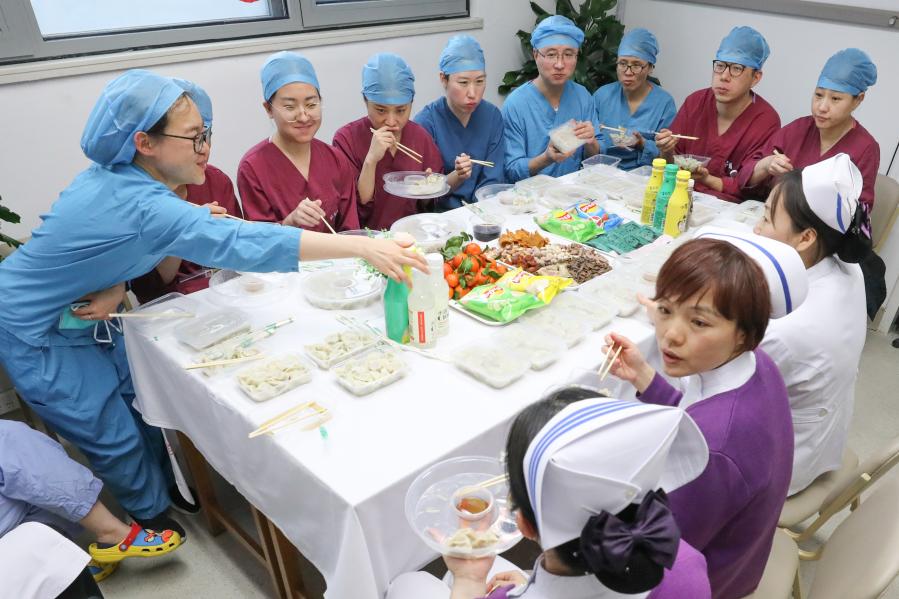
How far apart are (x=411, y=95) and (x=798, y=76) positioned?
9.20ft

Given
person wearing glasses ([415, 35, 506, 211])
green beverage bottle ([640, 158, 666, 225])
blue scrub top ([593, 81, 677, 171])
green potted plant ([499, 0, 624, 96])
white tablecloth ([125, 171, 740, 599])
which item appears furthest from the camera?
green potted plant ([499, 0, 624, 96])

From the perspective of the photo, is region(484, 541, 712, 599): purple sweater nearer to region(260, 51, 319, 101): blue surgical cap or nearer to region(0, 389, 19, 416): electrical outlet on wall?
region(260, 51, 319, 101): blue surgical cap

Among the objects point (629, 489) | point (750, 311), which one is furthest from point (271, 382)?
point (750, 311)

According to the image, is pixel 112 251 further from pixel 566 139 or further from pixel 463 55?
pixel 566 139

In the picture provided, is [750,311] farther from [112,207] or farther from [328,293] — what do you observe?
[112,207]

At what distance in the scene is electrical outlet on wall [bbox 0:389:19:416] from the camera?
9.97 feet

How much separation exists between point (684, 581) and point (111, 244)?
5.97 ft

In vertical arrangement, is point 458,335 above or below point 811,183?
below

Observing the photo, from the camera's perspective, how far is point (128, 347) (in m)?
2.03

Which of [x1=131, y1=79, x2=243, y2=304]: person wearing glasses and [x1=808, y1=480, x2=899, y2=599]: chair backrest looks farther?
[x1=131, y1=79, x2=243, y2=304]: person wearing glasses

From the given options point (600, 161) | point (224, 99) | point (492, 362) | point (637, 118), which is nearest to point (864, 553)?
point (492, 362)

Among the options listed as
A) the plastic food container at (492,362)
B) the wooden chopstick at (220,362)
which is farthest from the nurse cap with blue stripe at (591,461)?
the wooden chopstick at (220,362)

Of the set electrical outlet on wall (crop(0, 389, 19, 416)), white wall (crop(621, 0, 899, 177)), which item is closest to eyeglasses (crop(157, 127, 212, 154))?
electrical outlet on wall (crop(0, 389, 19, 416))

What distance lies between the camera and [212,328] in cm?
192
